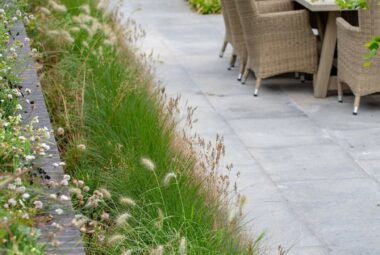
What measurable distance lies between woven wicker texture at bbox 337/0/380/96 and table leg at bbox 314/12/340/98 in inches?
11.1

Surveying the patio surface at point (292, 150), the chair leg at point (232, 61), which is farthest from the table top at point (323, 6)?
the chair leg at point (232, 61)

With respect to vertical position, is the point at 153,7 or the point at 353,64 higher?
the point at 353,64

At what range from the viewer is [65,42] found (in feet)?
27.3

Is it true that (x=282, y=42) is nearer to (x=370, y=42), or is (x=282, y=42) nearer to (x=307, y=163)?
(x=307, y=163)

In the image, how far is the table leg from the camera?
9.55m

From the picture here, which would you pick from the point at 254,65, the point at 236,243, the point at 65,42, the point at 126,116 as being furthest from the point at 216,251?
the point at 254,65

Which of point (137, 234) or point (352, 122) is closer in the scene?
point (137, 234)

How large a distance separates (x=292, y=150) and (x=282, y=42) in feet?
7.09

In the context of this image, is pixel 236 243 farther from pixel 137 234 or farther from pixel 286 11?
pixel 286 11

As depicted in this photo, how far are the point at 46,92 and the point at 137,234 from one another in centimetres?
255

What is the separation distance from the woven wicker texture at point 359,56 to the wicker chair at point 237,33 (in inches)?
62.9

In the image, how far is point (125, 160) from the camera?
18.7 ft

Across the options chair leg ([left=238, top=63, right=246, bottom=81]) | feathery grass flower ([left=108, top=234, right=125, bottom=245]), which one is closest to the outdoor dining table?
chair leg ([left=238, top=63, right=246, bottom=81])

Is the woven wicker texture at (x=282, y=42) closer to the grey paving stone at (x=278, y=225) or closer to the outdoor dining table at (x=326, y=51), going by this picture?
the outdoor dining table at (x=326, y=51)
